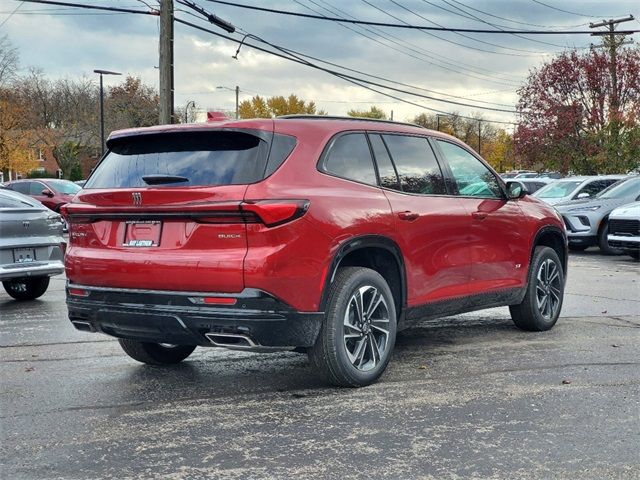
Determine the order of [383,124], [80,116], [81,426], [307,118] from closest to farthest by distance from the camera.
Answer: [81,426], [307,118], [383,124], [80,116]

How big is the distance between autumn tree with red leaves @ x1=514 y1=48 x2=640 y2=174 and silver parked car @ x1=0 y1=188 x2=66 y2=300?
2545 cm

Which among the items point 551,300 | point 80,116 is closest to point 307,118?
point 551,300

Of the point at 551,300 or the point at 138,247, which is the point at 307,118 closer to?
the point at 138,247

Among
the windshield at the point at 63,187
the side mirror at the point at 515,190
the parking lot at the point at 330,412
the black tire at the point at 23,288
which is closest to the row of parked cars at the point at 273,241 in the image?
the parking lot at the point at 330,412

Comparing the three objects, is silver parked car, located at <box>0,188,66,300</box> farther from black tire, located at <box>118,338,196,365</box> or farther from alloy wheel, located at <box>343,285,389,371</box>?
alloy wheel, located at <box>343,285,389,371</box>

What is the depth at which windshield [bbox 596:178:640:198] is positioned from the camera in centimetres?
1802

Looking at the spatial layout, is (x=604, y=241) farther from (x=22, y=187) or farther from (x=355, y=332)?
(x=22, y=187)

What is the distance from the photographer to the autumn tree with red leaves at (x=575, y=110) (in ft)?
104

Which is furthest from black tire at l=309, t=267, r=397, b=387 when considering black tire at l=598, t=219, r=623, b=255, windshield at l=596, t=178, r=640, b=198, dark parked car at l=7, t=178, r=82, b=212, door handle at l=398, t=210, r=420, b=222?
dark parked car at l=7, t=178, r=82, b=212

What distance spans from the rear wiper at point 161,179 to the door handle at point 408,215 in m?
1.60

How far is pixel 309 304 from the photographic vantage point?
4.98m

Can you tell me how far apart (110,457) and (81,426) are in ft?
2.15

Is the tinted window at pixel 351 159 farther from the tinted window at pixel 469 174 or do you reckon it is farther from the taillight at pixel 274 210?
the tinted window at pixel 469 174

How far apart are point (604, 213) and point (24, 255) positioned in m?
12.6
